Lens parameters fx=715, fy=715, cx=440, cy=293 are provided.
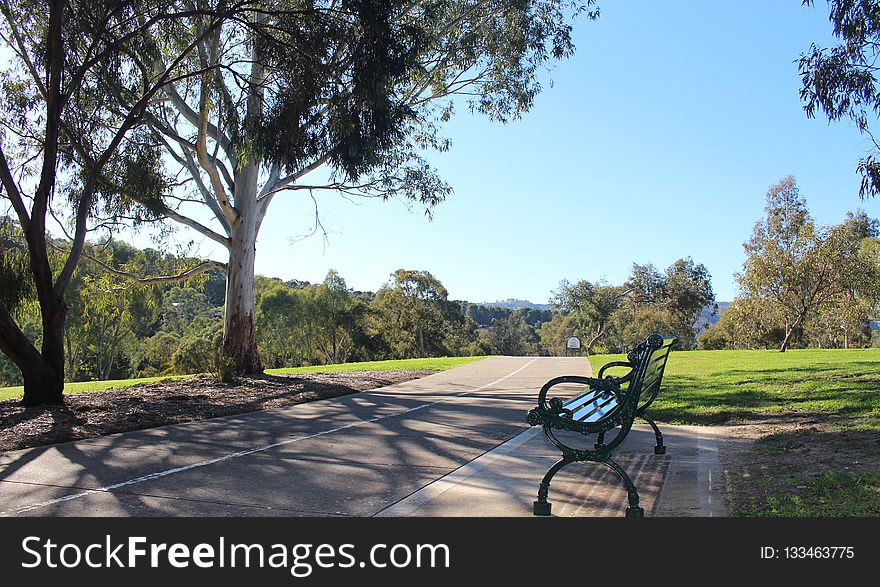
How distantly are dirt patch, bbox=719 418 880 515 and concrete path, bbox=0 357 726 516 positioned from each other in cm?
21

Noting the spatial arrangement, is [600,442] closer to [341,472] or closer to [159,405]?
[341,472]

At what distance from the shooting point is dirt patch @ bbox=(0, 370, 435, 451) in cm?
851

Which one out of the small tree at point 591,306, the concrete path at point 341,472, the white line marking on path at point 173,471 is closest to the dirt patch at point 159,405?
the concrete path at point 341,472

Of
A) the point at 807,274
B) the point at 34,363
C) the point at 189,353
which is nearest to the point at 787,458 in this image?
the point at 34,363

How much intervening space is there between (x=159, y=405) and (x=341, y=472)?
601 cm

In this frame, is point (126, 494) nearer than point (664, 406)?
Yes

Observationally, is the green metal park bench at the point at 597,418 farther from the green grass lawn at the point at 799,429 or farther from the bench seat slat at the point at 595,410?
the green grass lawn at the point at 799,429

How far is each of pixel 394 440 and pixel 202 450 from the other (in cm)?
216

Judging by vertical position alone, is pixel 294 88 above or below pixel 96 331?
above

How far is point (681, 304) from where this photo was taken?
6525 centimetres

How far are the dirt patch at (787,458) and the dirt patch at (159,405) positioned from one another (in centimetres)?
700

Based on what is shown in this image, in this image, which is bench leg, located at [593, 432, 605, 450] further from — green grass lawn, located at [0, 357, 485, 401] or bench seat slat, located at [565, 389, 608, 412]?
green grass lawn, located at [0, 357, 485, 401]
